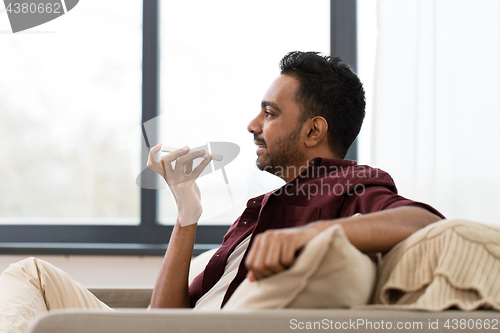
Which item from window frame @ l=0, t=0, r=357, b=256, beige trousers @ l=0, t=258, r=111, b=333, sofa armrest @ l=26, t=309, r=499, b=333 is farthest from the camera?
window frame @ l=0, t=0, r=357, b=256

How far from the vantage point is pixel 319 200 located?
96 centimetres

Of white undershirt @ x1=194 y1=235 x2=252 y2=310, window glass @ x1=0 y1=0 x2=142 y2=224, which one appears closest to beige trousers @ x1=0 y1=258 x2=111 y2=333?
white undershirt @ x1=194 y1=235 x2=252 y2=310

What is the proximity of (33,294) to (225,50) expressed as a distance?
152 centimetres

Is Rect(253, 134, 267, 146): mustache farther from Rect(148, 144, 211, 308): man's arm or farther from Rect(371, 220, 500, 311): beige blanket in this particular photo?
Rect(371, 220, 500, 311): beige blanket

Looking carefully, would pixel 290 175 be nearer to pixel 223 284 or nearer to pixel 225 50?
pixel 223 284

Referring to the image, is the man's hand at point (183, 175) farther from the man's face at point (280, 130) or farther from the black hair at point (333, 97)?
the black hair at point (333, 97)

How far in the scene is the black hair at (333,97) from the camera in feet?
4.08

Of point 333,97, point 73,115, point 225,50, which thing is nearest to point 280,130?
point 333,97

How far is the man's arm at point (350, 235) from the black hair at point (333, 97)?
536mm

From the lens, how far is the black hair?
1243 mm

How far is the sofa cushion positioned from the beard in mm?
689

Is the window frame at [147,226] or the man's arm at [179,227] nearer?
the man's arm at [179,227]

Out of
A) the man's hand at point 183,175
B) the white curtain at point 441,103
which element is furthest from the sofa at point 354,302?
the white curtain at point 441,103

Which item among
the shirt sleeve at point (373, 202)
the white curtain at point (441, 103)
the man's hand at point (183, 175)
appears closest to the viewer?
the shirt sleeve at point (373, 202)
